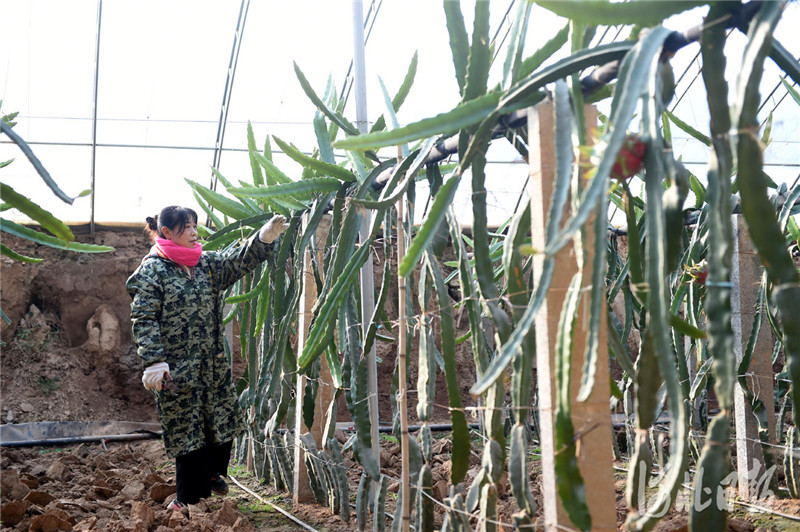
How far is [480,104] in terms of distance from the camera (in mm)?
1296

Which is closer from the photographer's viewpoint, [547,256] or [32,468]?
[547,256]

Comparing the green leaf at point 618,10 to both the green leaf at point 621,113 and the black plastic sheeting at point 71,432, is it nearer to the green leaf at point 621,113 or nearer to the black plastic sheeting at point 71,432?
the green leaf at point 621,113

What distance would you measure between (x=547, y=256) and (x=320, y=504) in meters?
2.01

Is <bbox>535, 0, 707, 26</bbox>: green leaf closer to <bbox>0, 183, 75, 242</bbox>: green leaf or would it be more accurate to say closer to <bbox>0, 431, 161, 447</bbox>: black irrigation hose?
<bbox>0, 183, 75, 242</bbox>: green leaf

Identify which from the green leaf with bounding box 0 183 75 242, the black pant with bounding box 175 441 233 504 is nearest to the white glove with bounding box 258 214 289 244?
the black pant with bounding box 175 441 233 504

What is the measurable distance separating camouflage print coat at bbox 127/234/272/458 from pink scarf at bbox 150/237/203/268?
28 mm

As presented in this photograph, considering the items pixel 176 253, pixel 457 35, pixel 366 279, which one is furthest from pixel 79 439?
pixel 457 35

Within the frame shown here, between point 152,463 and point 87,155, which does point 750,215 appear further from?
point 87,155

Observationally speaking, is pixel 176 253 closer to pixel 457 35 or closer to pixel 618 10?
pixel 457 35

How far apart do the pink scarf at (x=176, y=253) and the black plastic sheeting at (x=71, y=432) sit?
2325 millimetres

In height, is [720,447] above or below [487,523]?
above

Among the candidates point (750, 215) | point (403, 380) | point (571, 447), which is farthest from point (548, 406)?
point (403, 380)

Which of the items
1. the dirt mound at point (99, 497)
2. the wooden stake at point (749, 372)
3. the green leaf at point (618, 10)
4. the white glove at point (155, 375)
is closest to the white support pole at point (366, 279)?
the dirt mound at point (99, 497)

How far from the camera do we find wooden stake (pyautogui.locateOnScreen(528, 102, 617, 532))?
1.23m
